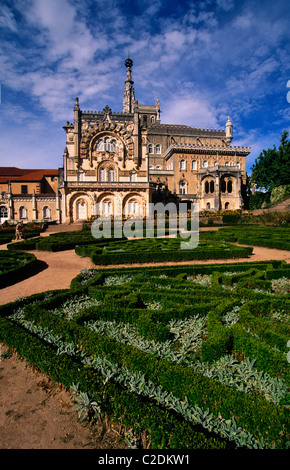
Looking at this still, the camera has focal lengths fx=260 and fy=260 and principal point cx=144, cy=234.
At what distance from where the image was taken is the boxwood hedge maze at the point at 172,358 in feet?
7.56

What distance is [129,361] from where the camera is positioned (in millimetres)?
3205

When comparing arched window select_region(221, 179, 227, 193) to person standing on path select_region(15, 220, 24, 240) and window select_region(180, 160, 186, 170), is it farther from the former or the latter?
person standing on path select_region(15, 220, 24, 240)

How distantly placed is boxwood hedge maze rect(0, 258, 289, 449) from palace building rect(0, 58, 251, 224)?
2914 cm

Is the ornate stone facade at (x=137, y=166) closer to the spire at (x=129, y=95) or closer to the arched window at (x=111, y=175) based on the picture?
the arched window at (x=111, y=175)

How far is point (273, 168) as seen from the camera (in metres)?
41.9

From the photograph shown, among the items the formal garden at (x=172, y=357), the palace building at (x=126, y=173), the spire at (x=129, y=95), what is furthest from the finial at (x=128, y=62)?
the formal garden at (x=172, y=357)

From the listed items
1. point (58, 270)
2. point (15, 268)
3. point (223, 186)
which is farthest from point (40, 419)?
point (223, 186)

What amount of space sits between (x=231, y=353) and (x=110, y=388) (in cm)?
185

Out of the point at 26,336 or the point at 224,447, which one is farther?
the point at 26,336

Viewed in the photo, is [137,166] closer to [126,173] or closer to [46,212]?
[126,173]

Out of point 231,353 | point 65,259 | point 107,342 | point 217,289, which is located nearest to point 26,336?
point 107,342

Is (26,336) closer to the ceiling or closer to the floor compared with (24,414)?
closer to the ceiling

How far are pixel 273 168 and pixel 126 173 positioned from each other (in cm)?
2386

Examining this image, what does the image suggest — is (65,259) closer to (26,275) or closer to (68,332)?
(26,275)
